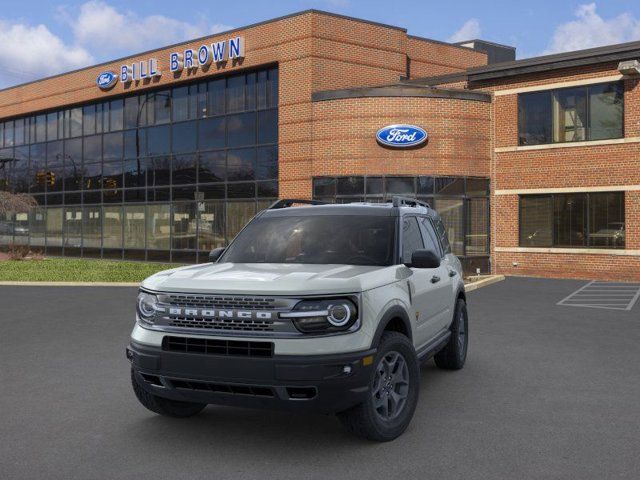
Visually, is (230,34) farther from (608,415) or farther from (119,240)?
(608,415)

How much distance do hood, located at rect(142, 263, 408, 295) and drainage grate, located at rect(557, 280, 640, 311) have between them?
1048 cm

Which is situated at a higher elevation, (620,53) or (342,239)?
(620,53)

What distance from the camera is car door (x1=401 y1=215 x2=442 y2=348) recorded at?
5949mm

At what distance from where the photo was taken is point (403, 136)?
22.2 metres

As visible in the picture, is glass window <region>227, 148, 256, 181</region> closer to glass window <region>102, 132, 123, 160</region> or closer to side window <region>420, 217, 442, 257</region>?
glass window <region>102, 132, 123, 160</region>

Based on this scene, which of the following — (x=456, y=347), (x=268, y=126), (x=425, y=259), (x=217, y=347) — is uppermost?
(x=268, y=126)

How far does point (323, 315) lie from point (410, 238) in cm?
202

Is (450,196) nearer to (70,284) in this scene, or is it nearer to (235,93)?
(235,93)

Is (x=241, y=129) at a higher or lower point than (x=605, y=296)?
higher

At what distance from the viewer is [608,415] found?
5.91 metres

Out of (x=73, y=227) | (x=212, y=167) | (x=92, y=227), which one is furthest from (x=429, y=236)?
(x=73, y=227)

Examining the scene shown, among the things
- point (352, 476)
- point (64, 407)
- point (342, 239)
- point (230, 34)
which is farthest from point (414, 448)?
point (230, 34)

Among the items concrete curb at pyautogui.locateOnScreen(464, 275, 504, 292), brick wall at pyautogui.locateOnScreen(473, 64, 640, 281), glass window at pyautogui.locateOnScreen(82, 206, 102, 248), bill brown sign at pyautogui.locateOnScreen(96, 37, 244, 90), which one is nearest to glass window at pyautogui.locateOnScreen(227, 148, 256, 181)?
bill brown sign at pyautogui.locateOnScreen(96, 37, 244, 90)

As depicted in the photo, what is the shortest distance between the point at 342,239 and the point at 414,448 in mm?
1997
